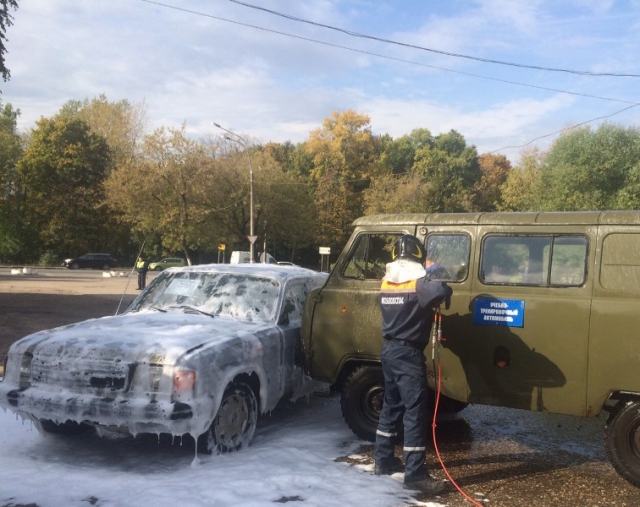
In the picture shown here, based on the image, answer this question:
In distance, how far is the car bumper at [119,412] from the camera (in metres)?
4.67

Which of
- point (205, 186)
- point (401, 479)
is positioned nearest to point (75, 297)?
point (401, 479)

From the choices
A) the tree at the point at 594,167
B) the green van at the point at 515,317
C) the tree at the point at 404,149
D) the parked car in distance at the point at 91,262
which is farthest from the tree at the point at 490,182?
the green van at the point at 515,317

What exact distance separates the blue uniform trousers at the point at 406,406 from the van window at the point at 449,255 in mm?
975

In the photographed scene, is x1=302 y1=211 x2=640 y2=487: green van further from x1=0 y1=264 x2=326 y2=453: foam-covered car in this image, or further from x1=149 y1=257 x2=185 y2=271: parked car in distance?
x1=149 y1=257 x2=185 y2=271: parked car in distance

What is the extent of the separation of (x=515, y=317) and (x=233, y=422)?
250 cm

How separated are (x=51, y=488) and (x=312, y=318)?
2.64 meters

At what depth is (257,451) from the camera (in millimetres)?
5406

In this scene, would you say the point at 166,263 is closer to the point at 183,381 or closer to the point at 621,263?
the point at 183,381

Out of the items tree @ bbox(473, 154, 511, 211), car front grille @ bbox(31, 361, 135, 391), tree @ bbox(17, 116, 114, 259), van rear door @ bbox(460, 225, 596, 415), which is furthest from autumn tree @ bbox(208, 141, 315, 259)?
van rear door @ bbox(460, 225, 596, 415)

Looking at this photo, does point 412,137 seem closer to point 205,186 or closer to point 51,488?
point 205,186

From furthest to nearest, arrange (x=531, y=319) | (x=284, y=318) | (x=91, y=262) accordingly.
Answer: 1. (x=91, y=262)
2. (x=284, y=318)
3. (x=531, y=319)

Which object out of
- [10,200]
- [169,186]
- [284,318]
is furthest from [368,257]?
[10,200]

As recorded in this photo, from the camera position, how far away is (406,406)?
15.4 feet

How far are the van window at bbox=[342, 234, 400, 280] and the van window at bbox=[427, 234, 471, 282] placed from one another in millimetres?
396
